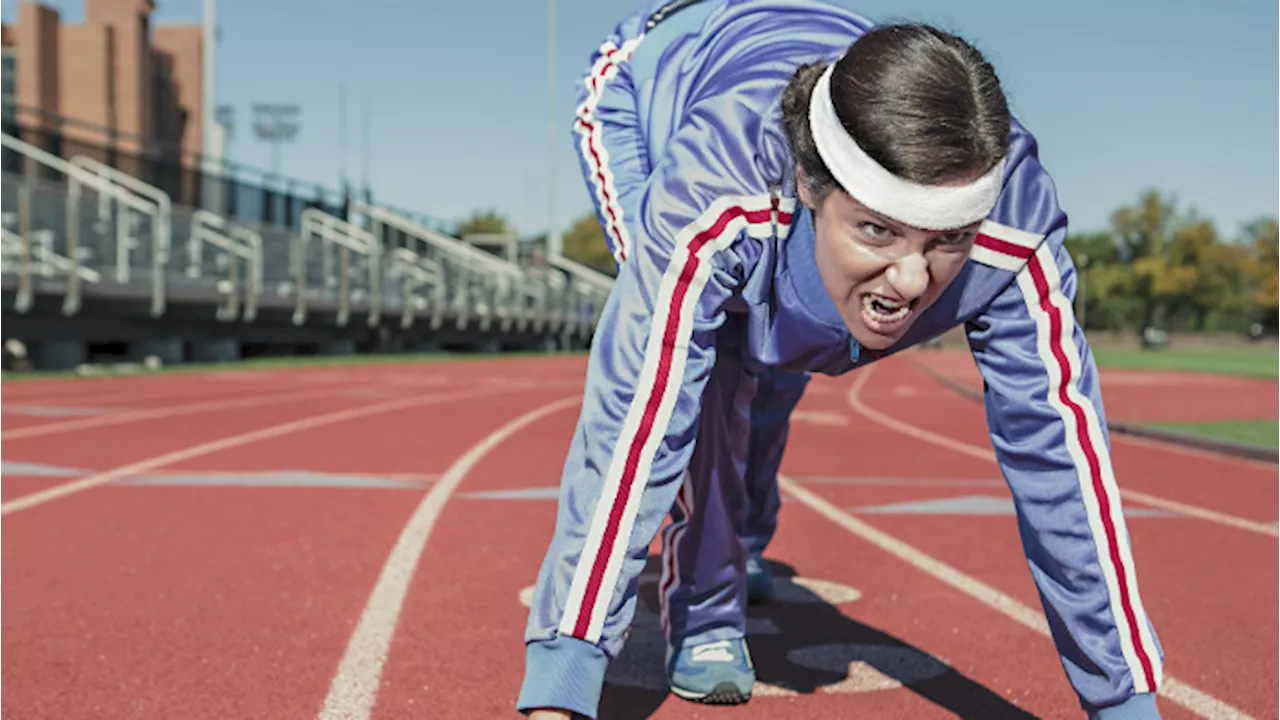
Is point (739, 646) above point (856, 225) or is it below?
below

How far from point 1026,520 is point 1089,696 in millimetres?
353

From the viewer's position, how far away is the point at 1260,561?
5.43 meters

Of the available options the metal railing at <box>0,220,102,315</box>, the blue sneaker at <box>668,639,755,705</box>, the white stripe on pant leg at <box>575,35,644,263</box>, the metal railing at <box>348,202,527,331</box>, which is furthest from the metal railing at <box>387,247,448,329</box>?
the blue sneaker at <box>668,639,755,705</box>

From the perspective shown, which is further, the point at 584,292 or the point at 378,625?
the point at 584,292

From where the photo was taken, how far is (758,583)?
4.45m

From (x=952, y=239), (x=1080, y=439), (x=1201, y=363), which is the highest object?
(x=952, y=239)

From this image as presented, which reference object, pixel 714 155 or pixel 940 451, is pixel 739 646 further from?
pixel 940 451

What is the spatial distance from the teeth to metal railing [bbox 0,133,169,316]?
1731 centimetres

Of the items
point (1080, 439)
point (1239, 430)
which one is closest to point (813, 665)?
point (1080, 439)

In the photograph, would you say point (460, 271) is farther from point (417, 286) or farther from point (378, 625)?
point (378, 625)

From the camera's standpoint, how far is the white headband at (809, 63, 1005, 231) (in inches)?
88.7

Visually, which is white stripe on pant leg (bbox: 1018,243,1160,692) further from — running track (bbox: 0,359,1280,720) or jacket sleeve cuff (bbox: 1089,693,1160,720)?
running track (bbox: 0,359,1280,720)

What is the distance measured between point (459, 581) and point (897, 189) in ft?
9.47

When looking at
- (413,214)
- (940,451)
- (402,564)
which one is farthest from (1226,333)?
(402,564)
